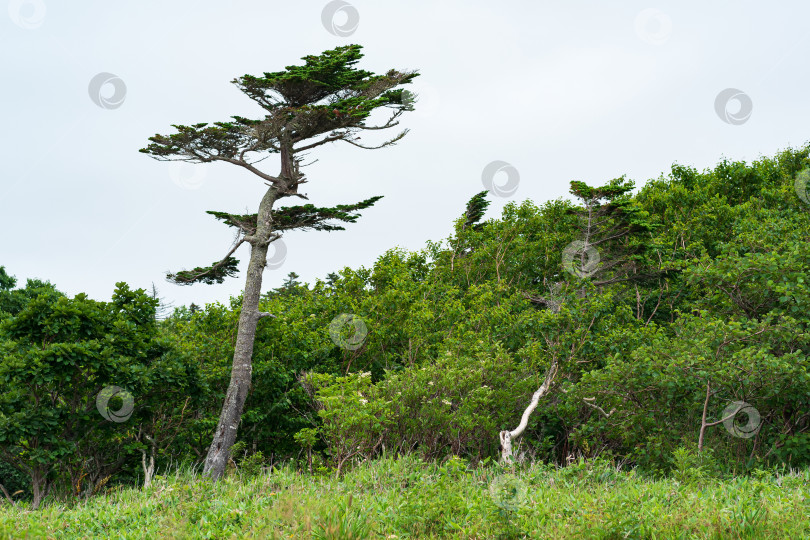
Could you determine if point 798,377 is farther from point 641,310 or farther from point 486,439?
point 641,310

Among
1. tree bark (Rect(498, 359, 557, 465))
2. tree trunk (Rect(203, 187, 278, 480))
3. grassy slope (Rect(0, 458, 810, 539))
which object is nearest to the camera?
grassy slope (Rect(0, 458, 810, 539))

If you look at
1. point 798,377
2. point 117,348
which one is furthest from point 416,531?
point 117,348

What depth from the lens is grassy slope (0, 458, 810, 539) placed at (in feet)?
19.3

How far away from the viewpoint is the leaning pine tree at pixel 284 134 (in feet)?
54.5

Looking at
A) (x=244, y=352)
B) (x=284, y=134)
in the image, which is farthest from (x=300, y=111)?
(x=244, y=352)

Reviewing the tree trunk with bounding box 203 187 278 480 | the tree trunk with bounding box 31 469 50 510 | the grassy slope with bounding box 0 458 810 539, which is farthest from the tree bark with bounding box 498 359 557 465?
the tree trunk with bounding box 31 469 50 510

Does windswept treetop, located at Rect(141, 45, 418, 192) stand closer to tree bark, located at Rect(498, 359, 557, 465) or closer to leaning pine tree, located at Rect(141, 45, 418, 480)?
leaning pine tree, located at Rect(141, 45, 418, 480)

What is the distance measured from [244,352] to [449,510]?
33.8 feet

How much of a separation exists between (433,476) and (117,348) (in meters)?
8.10

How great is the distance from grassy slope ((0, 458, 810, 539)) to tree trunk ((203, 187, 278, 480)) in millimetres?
6366

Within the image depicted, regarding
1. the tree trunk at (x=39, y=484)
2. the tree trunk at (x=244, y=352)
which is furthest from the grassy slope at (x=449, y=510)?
the tree trunk at (x=244, y=352)

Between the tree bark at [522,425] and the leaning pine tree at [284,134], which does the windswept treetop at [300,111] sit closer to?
the leaning pine tree at [284,134]

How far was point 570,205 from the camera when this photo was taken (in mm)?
28906

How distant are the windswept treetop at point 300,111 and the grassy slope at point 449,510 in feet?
36.2
